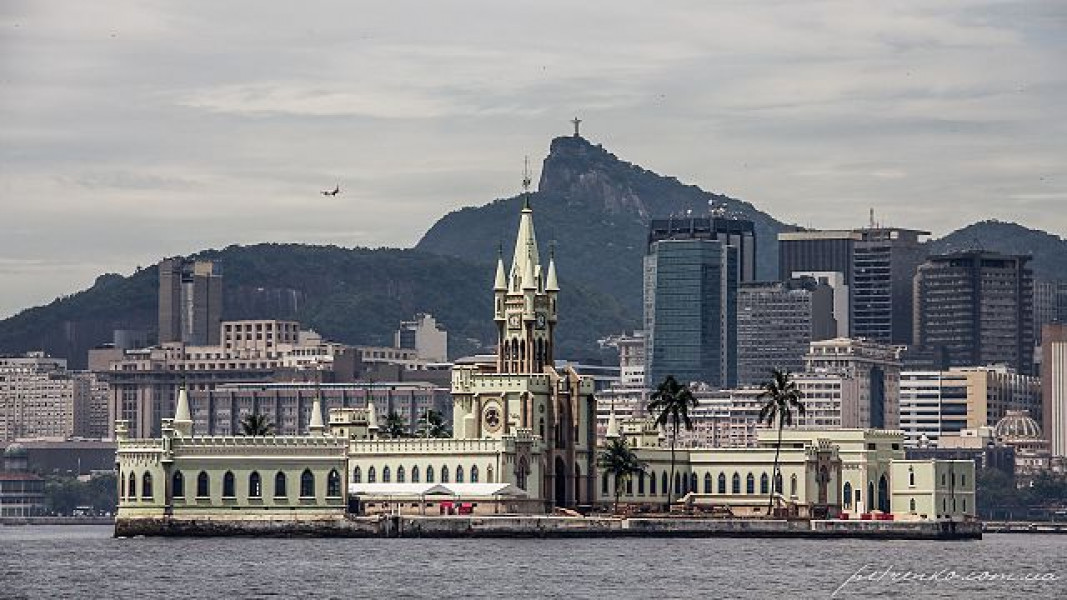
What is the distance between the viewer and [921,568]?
176m

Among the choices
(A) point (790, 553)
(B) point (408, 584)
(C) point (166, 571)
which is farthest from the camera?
(A) point (790, 553)

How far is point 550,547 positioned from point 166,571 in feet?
126

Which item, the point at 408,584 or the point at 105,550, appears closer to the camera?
the point at 408,584

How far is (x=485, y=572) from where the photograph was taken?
167 meters

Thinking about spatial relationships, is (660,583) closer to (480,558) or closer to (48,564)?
(480,558)

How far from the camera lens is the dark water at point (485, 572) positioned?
490 ft

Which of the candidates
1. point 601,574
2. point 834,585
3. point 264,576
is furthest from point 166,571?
point 834,585

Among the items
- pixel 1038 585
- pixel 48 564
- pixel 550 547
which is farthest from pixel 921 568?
pixel 48 564

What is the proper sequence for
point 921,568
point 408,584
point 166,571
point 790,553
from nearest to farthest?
point 408,584 < point 166,571 < point 921,568 < point 790,553

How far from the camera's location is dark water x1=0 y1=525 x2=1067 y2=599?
5886 inches

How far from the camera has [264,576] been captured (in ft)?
525

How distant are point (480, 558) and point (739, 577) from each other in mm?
21427

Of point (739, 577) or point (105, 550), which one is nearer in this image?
point (739, 577)

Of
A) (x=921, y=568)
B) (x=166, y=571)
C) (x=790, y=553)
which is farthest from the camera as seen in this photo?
(x=790, y=553)
